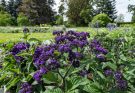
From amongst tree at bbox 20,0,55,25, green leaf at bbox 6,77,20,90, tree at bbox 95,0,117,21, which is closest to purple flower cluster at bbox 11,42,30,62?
green leaf at bbox 6,77,20,90

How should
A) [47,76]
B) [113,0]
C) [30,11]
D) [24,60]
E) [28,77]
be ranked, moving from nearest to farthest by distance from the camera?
[47,76], [28,77], [24,60], [30,11], [113,0]

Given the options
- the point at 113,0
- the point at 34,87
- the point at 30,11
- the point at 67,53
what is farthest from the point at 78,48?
the point at 113,0

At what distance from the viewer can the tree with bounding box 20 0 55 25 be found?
4919cm

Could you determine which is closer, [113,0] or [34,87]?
[34,87]

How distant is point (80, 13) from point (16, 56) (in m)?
43.2

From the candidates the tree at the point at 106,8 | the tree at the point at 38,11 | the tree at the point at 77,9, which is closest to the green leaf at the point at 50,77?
the tree at the point at 77,9

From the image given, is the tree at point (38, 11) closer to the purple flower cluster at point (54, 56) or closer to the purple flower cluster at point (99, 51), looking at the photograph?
the purple flower cluster at point (99, 51)

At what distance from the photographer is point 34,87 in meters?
2.94

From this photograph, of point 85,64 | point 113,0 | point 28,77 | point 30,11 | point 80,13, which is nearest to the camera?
point 85,64

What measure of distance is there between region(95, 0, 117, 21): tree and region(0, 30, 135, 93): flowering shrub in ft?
171

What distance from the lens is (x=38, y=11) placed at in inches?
1972

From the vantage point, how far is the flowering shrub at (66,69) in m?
2.62

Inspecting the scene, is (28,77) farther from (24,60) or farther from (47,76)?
(47,76)

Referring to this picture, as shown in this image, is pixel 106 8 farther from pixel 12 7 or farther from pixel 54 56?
pixel 54 56
